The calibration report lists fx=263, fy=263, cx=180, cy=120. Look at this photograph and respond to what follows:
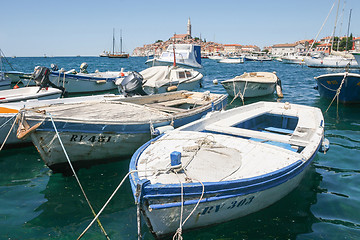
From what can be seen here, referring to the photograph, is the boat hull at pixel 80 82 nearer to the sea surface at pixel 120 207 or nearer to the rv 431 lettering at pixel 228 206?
the sea surface at pixel 120 207

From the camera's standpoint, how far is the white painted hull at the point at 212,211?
433 centimetres

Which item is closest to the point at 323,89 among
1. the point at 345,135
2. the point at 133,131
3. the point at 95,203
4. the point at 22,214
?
the point at 345,135

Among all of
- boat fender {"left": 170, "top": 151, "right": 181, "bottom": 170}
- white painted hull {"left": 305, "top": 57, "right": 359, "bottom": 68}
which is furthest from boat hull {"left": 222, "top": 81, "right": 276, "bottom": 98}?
white painted hull {"left": 305, "top": 57, "right": 359, "bottom": 68}

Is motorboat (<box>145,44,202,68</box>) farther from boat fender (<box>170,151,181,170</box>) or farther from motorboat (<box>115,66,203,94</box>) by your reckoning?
boat fender (<box>170,151,181,170</box>)

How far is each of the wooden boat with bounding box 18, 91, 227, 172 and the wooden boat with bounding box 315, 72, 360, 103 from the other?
12577 mm

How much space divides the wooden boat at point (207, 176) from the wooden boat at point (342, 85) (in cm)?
1214

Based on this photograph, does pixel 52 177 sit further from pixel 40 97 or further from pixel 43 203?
pixel 40 97

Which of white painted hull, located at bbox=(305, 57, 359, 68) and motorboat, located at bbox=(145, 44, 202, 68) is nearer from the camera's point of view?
motorboat, located at bbox=(145, 44, 202, 68)

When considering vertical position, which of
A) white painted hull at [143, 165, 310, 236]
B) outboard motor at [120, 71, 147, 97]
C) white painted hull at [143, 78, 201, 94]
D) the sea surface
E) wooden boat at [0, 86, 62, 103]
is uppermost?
outboard motor at [120, 71, 147, 97]

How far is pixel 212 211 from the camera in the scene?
15.2ft

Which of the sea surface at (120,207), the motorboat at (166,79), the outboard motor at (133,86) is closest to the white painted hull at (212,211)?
the sea surface at (120,207)

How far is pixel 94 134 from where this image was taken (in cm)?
733

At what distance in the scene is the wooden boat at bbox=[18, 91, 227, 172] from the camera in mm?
6816

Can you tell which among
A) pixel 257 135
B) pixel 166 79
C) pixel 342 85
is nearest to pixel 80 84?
pixel 166 79
